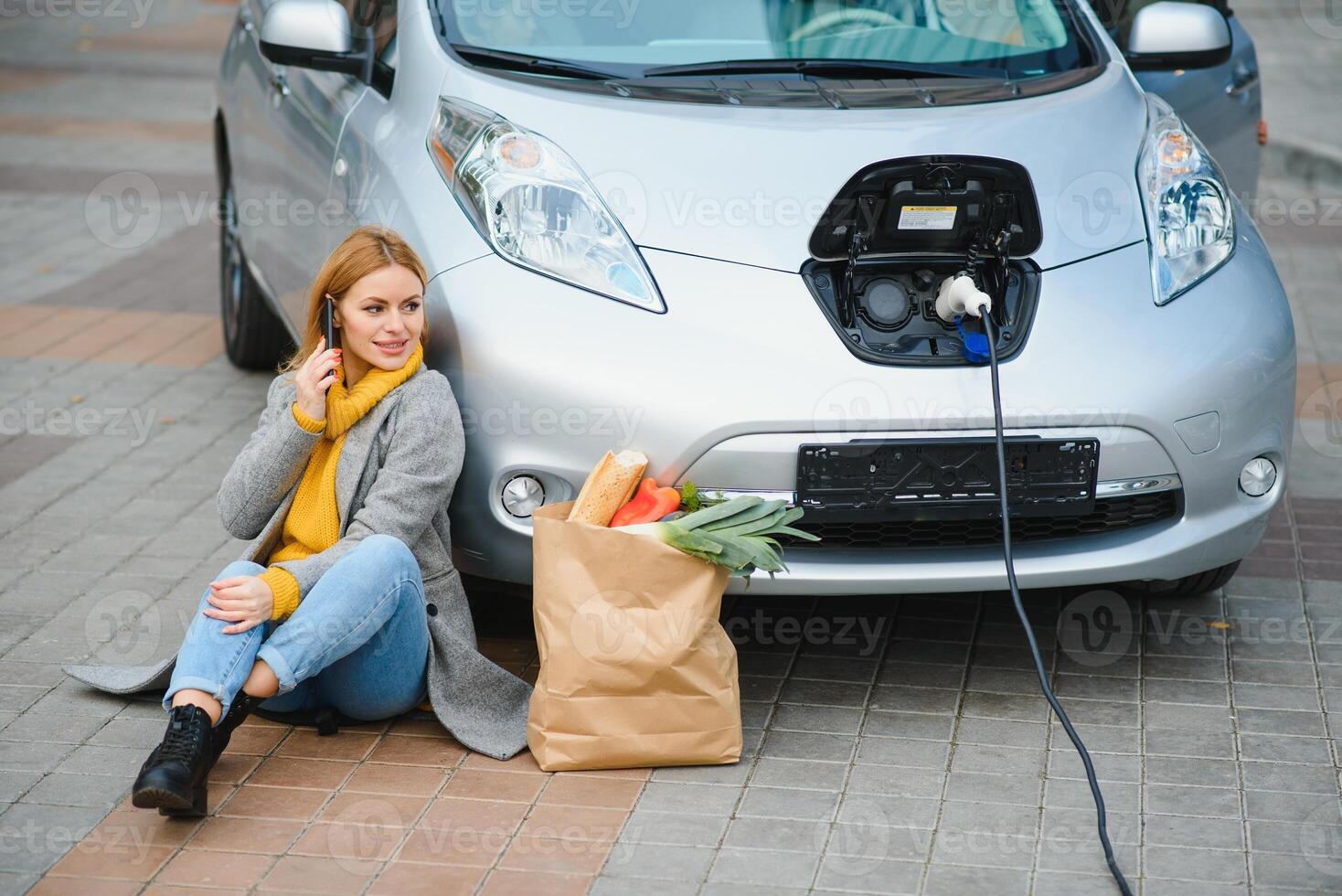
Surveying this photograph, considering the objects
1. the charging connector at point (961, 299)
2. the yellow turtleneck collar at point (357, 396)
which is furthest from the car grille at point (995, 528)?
the yellow turtleneck collar at point (357, 396)

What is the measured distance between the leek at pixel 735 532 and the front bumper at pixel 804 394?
4.0 inches

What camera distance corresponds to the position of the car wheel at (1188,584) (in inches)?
165

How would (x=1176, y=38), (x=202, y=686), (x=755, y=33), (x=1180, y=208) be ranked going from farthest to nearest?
(x=1176, y=38) < (x=755, y=33) < (x=1180, y=208) < (x=202, y=686)

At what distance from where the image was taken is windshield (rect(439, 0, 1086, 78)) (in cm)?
405

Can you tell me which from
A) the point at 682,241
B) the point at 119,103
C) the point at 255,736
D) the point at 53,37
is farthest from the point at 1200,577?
the point at 53,37

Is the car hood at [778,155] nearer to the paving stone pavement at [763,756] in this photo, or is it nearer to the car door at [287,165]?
the car door at [287,165]

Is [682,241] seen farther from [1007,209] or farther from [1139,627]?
[1139,627]

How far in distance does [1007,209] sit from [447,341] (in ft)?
4.30

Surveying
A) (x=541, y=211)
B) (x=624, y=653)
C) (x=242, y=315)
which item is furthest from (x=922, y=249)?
(x=242, y=315)

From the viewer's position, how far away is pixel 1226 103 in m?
5.52

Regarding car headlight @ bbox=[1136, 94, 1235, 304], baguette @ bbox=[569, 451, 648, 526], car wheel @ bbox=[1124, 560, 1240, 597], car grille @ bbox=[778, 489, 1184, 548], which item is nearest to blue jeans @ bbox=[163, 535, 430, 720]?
baguette @ bbox=[569, 451, 648, 526]

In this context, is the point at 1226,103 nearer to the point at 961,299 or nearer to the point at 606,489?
the point at 961,299

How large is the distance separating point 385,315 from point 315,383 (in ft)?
0.72

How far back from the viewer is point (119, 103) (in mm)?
12273
